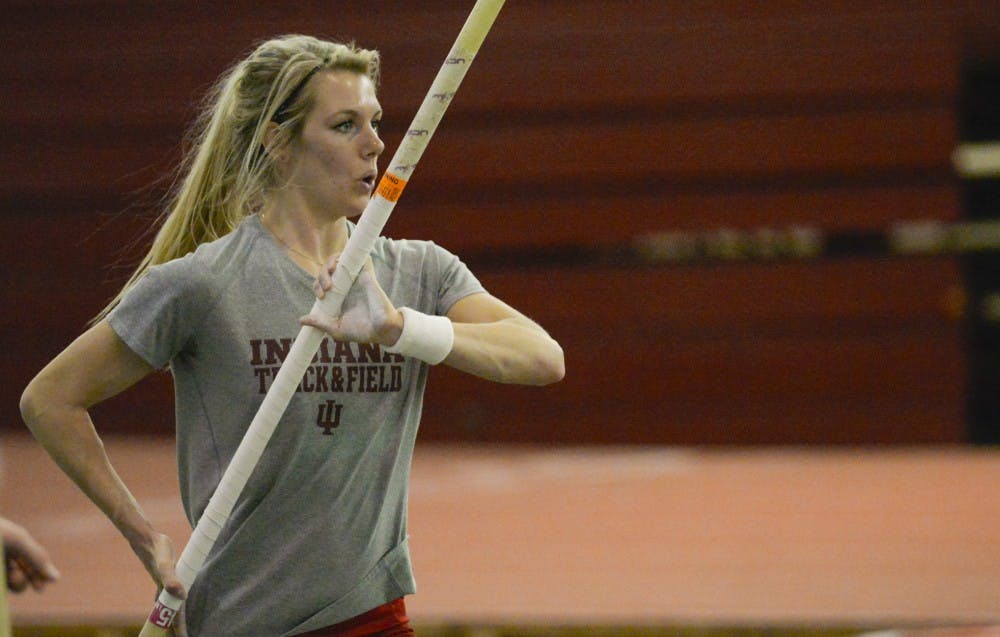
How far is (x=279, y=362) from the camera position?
174 cm

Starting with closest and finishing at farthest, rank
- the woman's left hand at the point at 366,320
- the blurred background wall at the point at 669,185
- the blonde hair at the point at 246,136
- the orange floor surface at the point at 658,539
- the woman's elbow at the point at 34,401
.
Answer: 1. the woman's left hand at the point at 366,320
2. the woman's elbow at the point at 34,401
3. the blonde hair at the point at 246,136
4. the orange floor surface at the point at 658,539
5. the blurred background wall at the point at 669,185

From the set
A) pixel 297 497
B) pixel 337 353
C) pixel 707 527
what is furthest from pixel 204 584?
pixel 707 527

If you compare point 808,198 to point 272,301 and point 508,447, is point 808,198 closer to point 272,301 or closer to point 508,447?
point 508,447

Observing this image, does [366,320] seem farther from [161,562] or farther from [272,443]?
[161,562]

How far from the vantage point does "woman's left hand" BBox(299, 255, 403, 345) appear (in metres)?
1.61

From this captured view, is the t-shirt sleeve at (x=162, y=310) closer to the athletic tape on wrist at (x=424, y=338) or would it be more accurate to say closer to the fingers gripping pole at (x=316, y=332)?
the fingers gripping pole at (x=316, y=332)

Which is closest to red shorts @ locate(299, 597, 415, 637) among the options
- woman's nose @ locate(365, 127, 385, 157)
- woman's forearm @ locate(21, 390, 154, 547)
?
woman's forearm @ locate(21, 390, 154, 547)

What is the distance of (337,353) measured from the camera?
5.83 ft

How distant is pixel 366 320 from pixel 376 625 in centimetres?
45

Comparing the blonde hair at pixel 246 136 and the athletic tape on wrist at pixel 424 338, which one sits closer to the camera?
the athletic tape on wrist at pixel 424 338

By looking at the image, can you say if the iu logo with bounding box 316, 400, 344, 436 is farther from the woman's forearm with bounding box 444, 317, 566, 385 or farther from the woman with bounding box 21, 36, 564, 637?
the woman's forearm with bounding box 444, 317, 566, 385

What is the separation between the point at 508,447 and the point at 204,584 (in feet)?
17.1

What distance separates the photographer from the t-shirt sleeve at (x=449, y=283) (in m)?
1.88

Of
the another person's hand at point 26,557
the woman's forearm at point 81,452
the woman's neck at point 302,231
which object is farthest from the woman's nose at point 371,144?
the another person's hand at point 26,557
